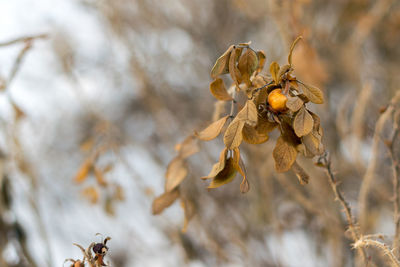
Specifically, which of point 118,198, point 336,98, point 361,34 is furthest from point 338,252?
point 336,98

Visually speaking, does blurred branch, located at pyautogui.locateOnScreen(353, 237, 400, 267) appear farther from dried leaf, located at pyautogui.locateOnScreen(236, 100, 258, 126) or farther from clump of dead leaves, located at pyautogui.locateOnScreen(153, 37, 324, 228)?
dried leaf, located at pyautogui.locateOnScreen(236, 100, 258, 126)

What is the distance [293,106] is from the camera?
461mm

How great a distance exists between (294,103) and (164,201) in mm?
374

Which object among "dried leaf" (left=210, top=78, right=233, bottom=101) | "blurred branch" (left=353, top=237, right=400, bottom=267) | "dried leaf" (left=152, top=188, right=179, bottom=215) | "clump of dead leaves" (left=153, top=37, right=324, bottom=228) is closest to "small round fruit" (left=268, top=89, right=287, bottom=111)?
"clump of dead leaves" (left=153, top=37, right=324, bottom=228)

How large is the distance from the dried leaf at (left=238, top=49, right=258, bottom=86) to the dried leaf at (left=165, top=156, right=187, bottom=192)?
26cm

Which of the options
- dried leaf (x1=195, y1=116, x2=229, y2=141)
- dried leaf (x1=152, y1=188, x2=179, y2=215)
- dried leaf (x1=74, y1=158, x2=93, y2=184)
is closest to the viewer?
dried leaf (x1=195, y1=116, x2=229, y2=141)

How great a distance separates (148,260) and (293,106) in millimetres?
1513

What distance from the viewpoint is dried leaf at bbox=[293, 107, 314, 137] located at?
47 cm

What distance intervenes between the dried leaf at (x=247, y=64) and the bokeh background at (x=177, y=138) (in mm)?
478

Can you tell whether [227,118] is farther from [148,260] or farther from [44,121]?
[44,121]

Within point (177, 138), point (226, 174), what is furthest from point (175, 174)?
point (177, 138)

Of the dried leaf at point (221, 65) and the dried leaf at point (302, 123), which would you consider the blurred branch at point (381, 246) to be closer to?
the dried leaf at point (302, 123)

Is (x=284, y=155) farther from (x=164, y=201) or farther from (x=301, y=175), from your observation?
(x=164, y=201)

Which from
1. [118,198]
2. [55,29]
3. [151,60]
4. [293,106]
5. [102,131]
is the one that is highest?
[55,29]
